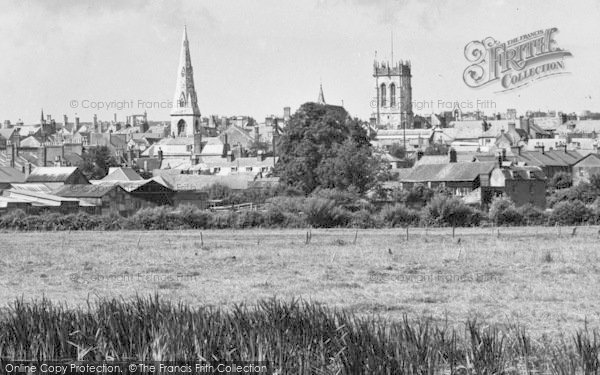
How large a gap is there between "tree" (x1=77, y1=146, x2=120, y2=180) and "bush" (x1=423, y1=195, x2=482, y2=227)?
2251 inches

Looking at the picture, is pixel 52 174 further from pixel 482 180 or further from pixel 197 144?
pixel 197 144

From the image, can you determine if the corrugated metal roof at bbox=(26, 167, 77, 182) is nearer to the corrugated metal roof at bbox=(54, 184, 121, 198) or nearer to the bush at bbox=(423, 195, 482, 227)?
the corrugated metal roof at bbox=(54, 184, 121, 198)

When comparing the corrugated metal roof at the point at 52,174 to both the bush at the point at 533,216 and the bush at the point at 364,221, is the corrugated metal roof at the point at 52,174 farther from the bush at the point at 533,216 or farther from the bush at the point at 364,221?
the bush at the point at 533,216

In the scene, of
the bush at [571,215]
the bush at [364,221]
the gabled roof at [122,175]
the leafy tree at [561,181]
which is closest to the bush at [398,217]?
the bush at [364,221]

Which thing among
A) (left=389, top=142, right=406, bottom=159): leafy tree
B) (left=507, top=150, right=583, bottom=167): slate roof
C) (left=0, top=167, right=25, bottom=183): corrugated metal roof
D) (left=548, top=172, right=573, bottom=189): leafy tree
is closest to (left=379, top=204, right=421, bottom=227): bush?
(left=0, top=167, right=25, bottom=183): corrugated metal roof

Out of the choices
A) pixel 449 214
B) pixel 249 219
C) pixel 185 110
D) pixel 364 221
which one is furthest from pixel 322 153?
pixel 185 110

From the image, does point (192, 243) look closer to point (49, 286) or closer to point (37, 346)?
point (49, 286)

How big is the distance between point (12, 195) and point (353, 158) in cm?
2228

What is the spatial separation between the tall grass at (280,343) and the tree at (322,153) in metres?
60.3

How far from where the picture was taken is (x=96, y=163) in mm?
123062

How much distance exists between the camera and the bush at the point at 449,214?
2457 inches

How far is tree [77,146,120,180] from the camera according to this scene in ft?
381

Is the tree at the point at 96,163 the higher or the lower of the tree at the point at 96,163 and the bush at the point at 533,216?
the higher

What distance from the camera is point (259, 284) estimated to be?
28.5m
